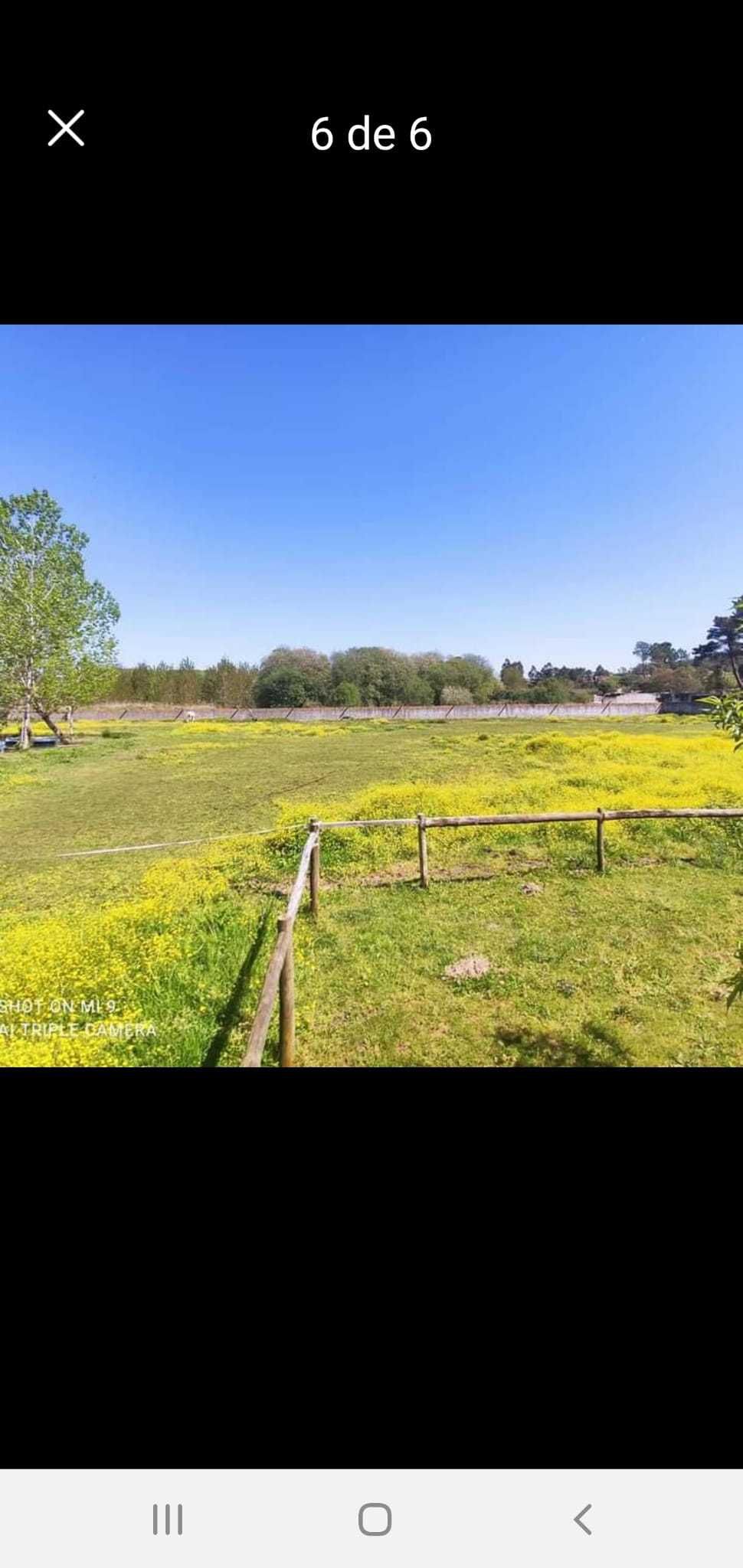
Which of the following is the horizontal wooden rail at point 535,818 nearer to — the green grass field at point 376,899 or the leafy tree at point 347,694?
the green grass field at point 376,899

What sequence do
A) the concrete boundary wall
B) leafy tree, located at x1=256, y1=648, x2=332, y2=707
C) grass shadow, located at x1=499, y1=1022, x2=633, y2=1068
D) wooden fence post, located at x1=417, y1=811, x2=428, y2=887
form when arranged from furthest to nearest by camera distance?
wooden fence post, located at x1=417, y1=811, x2=428, y2=887, the concrete boundary wall, leafy tree, located at x1=256, y1=648, x2=332, y2=707, grass shadow, located at x1=499, y1=1022, x2=633, y2=1068

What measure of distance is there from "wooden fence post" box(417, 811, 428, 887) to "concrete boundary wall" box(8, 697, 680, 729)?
1.87ft

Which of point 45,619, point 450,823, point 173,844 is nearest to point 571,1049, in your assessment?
point 450,823

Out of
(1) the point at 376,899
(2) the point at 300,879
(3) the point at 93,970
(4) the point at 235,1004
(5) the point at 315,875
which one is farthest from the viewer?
(1) the point at 376,899

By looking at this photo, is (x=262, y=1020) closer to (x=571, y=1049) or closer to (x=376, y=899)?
(x=571, y=1049)

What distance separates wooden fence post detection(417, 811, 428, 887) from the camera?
2449mm

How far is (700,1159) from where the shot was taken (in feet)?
2.97

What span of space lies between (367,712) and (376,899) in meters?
0.99

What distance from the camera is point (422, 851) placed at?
245cm

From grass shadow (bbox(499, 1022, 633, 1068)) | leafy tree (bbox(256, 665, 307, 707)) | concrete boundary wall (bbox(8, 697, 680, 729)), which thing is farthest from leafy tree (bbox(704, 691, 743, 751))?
leafy tree (bbox(256, 665, 307, 707))

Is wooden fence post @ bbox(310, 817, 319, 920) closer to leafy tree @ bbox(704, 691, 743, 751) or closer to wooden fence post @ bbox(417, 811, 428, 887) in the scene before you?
wooden fence post @ bbox(417, 811, 428, 887)

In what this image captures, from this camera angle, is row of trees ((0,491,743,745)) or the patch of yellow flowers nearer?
the patch of yellow flowers

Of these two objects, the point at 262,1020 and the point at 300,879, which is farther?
the point at 300,879
